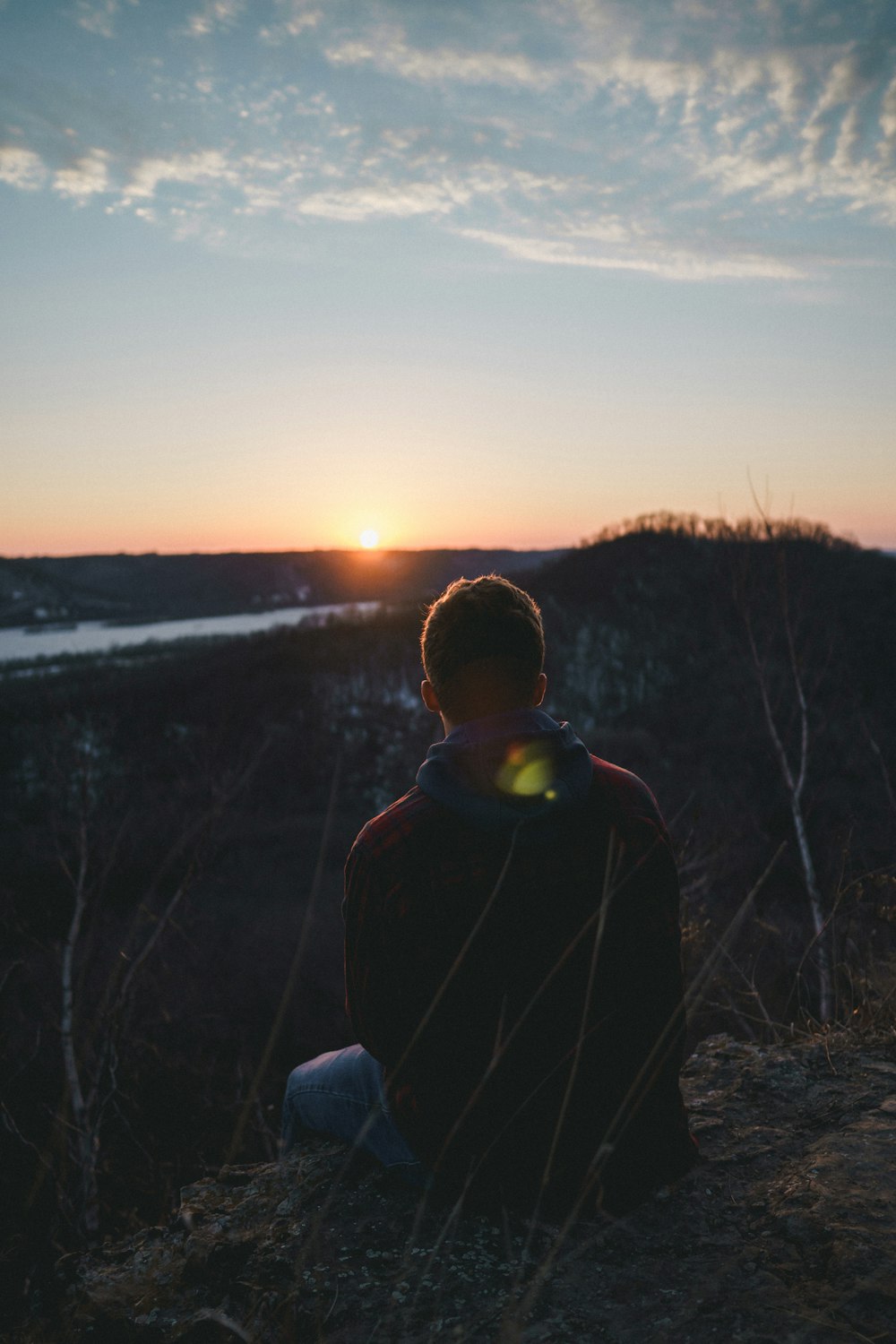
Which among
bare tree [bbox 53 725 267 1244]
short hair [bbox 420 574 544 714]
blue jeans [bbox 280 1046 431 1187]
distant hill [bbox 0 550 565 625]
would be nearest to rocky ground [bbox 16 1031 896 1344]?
blue jeans [bbox 280 1046 431 1187]

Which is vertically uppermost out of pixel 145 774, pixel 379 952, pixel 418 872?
pixel 418 872

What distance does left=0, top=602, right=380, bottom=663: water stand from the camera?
5009 centimetres

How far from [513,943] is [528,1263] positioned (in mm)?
921

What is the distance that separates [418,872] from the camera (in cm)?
176

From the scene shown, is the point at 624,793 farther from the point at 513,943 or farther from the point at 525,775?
the point at 513,943

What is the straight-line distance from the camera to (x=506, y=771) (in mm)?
1725

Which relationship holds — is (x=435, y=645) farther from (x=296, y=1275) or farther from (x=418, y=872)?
(x=296, y=1275)

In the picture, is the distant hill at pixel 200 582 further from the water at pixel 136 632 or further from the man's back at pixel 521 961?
the man's back at pixel 521 961

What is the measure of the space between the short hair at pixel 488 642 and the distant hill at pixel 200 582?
62.2 metres

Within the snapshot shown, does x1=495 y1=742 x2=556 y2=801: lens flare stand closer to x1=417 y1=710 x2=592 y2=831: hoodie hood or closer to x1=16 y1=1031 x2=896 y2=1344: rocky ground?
x1=417 y1=710 x2=592 y2=831: hoodie hood

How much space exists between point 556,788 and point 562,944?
0.38 metres

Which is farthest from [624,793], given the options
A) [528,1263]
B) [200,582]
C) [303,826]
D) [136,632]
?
[200,582]

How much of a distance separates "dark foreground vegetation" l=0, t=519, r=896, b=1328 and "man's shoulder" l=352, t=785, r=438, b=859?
0.28 meters

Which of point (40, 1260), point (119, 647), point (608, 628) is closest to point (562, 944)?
point (40, 1260)
